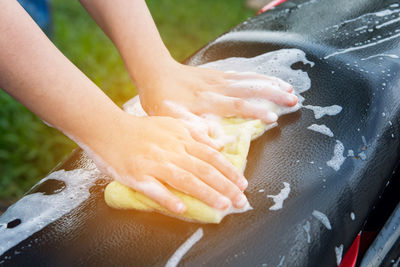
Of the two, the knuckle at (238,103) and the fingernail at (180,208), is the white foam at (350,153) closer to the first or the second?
the knuckle at (238,103)

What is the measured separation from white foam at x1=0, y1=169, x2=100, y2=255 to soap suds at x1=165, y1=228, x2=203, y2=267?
0.25 m

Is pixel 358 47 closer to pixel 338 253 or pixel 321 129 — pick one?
pixel 321 129

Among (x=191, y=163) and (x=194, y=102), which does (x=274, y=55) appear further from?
(x=191, y=163)

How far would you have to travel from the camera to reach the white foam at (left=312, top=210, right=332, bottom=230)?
0.78 metres

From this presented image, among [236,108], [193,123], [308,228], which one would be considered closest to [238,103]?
[236,108]

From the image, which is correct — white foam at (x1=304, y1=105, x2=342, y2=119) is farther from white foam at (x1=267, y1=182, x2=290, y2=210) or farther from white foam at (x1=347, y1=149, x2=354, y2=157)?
white foam at (x1=267, y1=182, x2=290, y2=210)

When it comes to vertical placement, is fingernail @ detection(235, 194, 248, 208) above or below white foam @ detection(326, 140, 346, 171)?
above

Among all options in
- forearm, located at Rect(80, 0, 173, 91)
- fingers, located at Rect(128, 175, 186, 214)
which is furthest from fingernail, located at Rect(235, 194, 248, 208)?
forearm, located at Rect(80, 0, 173, 91)

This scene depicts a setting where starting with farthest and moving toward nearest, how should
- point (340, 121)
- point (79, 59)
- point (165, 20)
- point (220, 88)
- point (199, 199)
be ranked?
1. point (165, 20)
2. point (79, 59)
3. point (220, 88)
4. point (340, 121)
5. point (199, 199)

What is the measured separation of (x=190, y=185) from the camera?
2.59 ft

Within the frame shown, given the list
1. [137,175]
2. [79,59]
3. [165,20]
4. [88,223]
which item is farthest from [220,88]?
[165,20]

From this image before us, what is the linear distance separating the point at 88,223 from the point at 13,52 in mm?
359

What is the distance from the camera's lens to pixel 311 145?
879 millimetres

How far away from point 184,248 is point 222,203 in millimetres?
107
